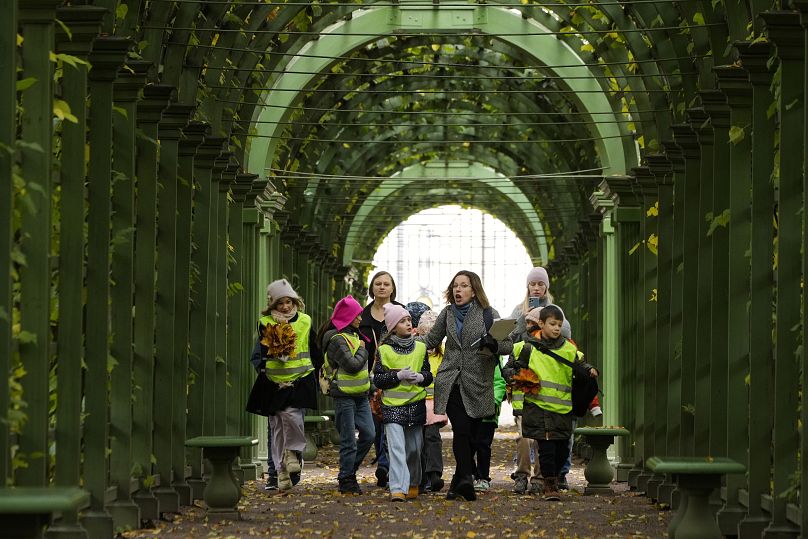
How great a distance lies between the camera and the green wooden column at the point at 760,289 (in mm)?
9383

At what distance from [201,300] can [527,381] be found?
267 centimetres

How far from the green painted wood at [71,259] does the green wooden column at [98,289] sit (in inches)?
19.4

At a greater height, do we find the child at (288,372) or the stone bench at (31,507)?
the child at (288,372)

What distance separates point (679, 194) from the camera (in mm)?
12922

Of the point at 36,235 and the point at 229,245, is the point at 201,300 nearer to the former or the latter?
the point at 229,245

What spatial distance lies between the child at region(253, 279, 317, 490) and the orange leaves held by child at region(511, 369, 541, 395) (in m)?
1.75

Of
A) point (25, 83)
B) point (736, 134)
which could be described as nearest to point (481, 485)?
point (736, 134)

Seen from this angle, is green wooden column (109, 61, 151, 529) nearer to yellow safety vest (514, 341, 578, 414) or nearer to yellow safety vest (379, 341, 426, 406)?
yellow safety vest (379, 341, 426, 406)

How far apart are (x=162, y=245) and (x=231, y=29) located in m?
3.60

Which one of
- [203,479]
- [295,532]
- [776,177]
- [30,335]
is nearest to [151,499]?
[295,532]

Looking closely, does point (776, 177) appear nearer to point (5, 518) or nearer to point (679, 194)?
point (679, 194)

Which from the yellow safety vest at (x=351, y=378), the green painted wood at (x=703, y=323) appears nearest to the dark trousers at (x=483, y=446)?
the yellow safety vest at (x=351, y=378)

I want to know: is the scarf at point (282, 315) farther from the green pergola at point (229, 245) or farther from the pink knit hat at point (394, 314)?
the pink knit hat at point (394, 314)

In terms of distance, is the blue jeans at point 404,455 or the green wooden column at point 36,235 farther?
the blue jeans at point 404,455
